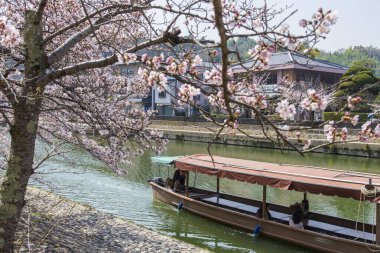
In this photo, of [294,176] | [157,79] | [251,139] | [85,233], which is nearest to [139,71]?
[157,79]

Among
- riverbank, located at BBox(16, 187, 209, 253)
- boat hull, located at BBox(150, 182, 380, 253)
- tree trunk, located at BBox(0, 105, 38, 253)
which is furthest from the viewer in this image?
boat hull, located at BBox(150, 182, 380, 253)

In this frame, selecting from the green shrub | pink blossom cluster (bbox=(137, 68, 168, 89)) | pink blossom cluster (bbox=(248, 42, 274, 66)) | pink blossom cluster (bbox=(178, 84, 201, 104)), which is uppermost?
the green shrub

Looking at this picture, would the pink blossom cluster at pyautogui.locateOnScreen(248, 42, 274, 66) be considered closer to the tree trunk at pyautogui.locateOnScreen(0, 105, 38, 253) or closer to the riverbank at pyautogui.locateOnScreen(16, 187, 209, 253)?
the tree trunk at pyautogui.locateOnScreen(0, 105, 38, 253)

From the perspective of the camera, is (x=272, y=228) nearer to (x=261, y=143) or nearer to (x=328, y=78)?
(x=261, y=143)

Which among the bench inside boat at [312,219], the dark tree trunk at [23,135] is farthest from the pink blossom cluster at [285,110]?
the bench inside boat at [312,219]

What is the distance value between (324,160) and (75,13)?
73.4ft

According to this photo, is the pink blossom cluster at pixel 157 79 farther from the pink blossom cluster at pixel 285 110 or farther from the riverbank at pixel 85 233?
the riverbank at pixel 85 233

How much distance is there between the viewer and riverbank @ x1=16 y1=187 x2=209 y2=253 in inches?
284

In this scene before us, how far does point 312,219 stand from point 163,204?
538cm

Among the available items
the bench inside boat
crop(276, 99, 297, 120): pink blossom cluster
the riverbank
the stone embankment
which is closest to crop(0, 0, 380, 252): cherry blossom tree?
crop(276, 99, 297, 120): pink blossom cluster

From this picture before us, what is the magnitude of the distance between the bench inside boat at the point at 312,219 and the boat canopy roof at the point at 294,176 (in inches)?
36.0

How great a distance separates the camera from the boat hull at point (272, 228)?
370 inches

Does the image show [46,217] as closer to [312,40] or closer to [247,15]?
[247,15]

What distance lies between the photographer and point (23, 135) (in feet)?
16.2
